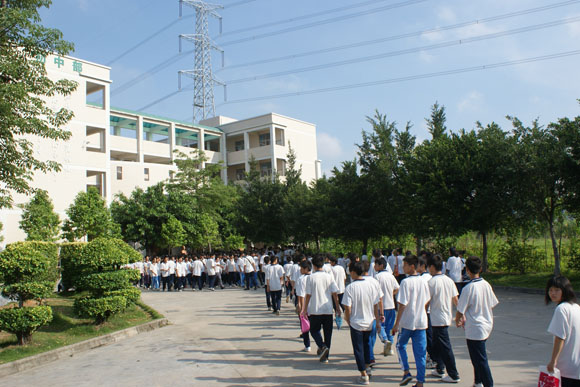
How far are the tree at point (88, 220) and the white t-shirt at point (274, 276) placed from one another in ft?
53.7

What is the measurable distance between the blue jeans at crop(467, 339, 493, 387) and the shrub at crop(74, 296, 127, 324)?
28.3 feet

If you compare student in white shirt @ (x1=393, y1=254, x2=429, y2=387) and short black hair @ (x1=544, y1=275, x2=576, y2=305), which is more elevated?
short black hair @ (x1=544, y1=275, x2=576, y2=305)

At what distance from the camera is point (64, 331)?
11.2m

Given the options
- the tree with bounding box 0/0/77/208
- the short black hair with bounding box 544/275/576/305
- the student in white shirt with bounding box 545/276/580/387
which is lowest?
the student in white shirt with bounding box 545/276/580/387

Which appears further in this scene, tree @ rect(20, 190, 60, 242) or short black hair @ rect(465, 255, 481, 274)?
tree @ rect(20, 190, 60, 242)

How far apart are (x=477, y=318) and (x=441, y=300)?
873 millimetres

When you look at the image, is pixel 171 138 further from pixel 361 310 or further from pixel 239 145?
pixel 361 310

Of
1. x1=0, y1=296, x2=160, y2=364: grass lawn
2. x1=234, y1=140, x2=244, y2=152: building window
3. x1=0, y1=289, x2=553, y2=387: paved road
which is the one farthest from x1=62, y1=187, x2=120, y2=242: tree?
x1=234, y1=140, x2=244, y2=152: building window

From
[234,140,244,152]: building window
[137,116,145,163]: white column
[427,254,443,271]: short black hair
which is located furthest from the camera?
[234,140,244,152]: building window

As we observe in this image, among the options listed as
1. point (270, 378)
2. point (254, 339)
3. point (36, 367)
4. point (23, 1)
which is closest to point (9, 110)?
point (23, 1)

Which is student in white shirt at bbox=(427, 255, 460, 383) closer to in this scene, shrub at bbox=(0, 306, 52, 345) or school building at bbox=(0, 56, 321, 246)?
shrub at bbox=(0, 306, 52, 345)

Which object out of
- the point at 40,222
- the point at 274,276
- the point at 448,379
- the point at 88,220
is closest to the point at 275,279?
the point at 274,276

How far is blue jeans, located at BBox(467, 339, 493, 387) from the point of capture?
545 centimetres

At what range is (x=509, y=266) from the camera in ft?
63.0
